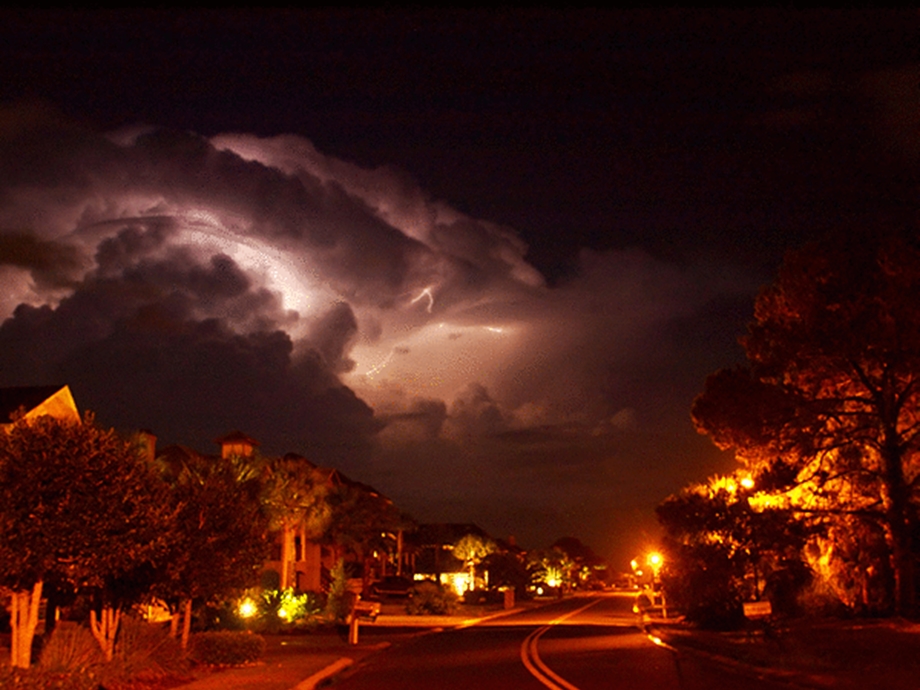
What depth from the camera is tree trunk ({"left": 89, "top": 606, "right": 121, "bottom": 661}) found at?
1844 cm

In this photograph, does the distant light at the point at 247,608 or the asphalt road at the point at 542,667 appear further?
the distant light at the point at 247,608

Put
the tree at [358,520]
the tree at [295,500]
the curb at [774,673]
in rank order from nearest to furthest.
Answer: the curb at [774,673] → the tree at [295,500] → the tree at [358,520]

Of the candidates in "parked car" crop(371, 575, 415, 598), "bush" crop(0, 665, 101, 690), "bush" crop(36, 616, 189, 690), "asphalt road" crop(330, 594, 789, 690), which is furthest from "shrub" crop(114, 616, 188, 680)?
"parked car" crop(371, 575, 415, 598)

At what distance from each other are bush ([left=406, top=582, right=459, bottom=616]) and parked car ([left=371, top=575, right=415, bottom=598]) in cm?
1059

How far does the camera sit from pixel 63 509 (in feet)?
48.4

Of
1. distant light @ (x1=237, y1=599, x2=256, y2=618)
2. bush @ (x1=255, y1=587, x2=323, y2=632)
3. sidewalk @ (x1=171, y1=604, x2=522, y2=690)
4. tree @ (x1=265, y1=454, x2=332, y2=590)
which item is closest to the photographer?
sidewalk @ (x1=171, y1=604, x2=522, y2=690)

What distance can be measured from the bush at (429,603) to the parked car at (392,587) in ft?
34.7

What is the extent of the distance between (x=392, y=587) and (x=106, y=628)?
58886mm

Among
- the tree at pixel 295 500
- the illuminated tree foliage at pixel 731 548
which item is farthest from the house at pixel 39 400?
the illuminated tree foliage at pixel 731 548

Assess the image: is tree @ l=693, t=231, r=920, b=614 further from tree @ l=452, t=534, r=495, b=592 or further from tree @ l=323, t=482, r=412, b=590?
tree @ l=452, t=534, r=495, b=592

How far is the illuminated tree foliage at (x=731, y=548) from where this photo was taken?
28.1 metres

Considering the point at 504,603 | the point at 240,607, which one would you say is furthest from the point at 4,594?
the point at 504,603

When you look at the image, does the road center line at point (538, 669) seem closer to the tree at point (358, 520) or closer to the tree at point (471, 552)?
the tree at point (358, 520)

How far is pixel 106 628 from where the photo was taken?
18734mm
